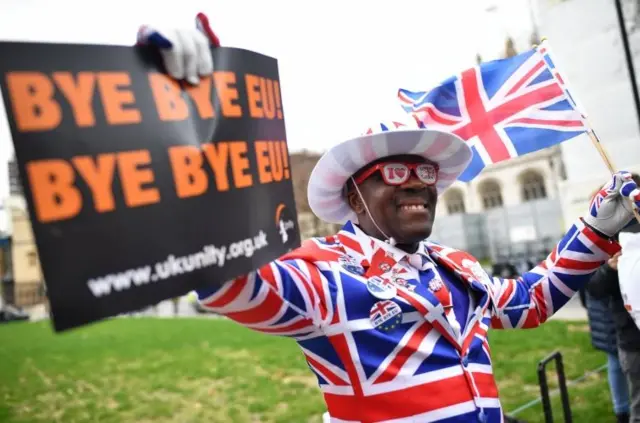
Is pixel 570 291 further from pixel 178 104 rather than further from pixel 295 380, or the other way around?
pixel 295 380

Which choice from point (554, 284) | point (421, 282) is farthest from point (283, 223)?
point (554, 284)

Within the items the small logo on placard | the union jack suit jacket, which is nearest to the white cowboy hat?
the union jack suit jacket

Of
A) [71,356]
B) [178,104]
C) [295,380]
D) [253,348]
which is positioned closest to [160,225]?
[178,104]

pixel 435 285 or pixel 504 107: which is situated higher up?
pixel 504 107

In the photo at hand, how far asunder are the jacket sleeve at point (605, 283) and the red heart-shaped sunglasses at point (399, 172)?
2170 mm

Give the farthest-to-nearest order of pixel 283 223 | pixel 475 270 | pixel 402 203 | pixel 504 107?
pixel 504 107
pixel 475 270
pixel 402 203
pixel 283 223

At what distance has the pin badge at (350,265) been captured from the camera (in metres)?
1.80

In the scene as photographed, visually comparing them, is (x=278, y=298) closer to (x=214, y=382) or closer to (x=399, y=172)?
(x=399, y=172)

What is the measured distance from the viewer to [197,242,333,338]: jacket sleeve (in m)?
1.35

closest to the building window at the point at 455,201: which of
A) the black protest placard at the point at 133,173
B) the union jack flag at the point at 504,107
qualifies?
the union jack flag at the point at 504,107

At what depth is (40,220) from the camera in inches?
38.3

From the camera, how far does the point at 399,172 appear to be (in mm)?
1984

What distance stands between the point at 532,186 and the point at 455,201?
700 cm

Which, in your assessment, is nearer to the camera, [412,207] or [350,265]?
[350,265]
